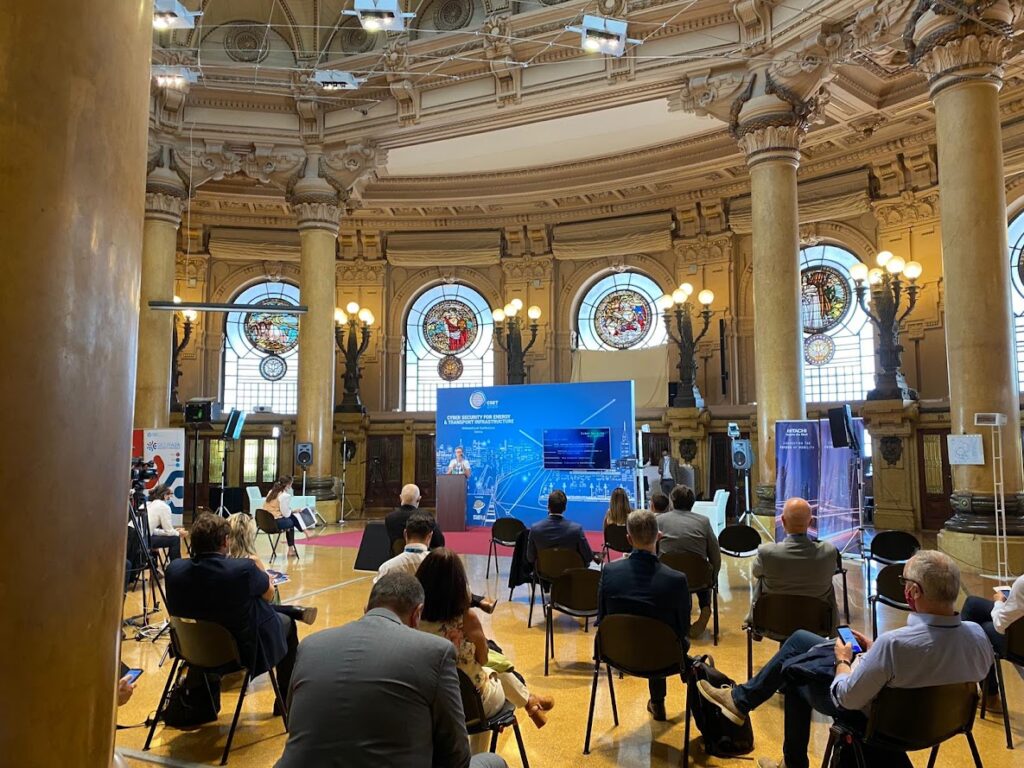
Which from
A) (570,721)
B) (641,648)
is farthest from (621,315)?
(641,648)

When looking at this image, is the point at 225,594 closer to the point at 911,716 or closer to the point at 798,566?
the point at 911,716

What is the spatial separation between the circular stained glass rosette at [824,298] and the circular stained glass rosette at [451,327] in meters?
7.91

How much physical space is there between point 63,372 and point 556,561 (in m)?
4.71

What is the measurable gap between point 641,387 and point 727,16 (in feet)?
25.3

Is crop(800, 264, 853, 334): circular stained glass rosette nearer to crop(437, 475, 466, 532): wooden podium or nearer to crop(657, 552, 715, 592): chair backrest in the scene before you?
crop(437, 475, 466, 532): wooden podium

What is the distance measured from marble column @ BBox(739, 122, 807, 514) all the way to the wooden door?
3.76 m

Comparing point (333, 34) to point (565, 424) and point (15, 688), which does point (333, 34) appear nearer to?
point (565, 424)

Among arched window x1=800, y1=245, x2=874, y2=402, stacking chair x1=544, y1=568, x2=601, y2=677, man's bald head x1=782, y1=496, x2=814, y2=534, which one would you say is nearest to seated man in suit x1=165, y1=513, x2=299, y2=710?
stacking chair x1=544, y1=568, x2=601, y2=677

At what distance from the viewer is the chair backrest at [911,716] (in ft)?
8.88

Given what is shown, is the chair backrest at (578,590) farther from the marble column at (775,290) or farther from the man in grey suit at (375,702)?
the marble column at (775,290)

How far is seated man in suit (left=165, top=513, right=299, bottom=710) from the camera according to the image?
368 cm

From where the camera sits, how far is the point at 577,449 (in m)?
12.2

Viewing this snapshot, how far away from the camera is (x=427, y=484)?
1727cm

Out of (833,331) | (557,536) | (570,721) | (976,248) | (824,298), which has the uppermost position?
(824,298)
